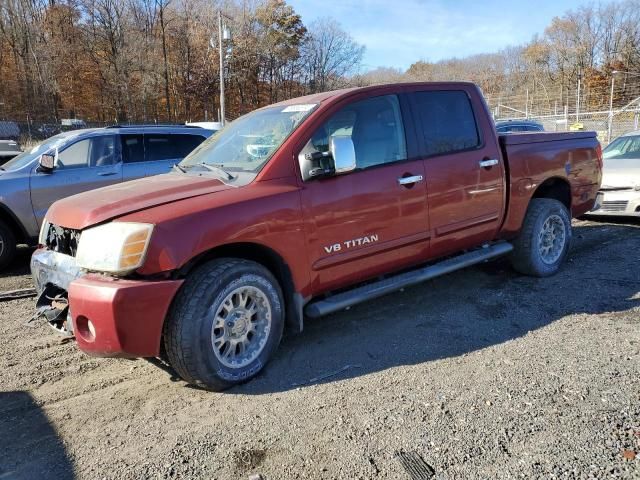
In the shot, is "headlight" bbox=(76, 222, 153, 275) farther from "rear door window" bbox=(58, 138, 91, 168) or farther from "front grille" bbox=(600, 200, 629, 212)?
"front grille" bbox=(600, 200, 629, 212)

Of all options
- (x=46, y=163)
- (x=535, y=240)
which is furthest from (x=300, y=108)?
(x=46, y=163)

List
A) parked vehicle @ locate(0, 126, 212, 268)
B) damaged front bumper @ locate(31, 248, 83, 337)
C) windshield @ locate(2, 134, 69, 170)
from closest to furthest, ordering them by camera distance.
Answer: damaged front bumper @ locate(31, 248, 83, 337), parked vehicle @ locate(0, 126, 212, 268), windshield @ locate(2, 134, 69, 170)

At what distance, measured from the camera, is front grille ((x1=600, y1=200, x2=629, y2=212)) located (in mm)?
7535

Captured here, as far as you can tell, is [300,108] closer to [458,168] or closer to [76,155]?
[458,168]

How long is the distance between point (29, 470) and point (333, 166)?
2.48 metres

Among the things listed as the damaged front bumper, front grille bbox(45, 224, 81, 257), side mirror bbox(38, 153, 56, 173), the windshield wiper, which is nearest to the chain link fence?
side mirror bbox(38, 153, 56, 173)

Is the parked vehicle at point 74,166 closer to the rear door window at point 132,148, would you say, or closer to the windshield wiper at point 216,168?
the rear door window at point 132,148

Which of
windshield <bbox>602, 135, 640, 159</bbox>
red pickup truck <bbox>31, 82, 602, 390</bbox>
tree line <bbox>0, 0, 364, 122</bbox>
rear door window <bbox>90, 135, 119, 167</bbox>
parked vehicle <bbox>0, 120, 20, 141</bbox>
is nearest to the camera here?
red pickup truck <bbox>31, 82, 602, 390</bbox>

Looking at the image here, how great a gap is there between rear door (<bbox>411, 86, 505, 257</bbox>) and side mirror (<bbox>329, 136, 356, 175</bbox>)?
89 centimetres

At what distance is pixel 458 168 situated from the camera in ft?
14.2

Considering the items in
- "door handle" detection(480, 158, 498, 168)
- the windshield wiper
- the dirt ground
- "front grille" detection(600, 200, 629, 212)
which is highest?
the windshield wiper

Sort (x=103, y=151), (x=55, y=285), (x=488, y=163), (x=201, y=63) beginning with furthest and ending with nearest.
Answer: (x=201, y=63) → (x=103, y=151) → (x=488, y=163) → (x=55, y=285)

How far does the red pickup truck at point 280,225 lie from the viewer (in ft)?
9.57

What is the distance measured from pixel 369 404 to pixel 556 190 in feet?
12.4
